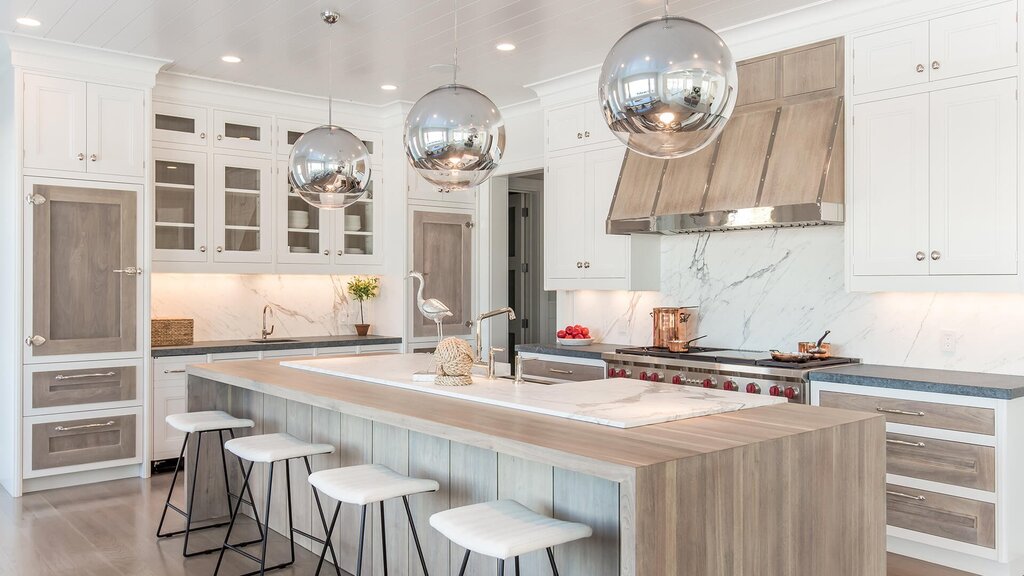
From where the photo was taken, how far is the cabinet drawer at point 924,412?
347 centimetres

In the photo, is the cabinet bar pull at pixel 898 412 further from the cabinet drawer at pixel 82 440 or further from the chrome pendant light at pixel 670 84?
the cabinet drawer at pixel 82 440

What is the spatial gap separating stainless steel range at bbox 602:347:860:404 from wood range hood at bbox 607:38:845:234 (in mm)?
764

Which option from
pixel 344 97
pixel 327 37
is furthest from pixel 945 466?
pixel 344 97

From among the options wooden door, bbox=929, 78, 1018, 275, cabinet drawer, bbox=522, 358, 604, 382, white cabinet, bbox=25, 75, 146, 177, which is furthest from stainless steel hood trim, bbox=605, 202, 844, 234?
white cabinet, bbox=25, 75, 146, 177

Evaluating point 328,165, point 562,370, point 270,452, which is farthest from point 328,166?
point 562,370

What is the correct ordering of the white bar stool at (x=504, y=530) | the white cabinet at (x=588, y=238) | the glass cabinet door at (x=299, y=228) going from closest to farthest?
the white bar stool at (x=504, y=530) → the white cabinet at (x=588, y=238) → the glass cabinet door at (x=299, y=228)

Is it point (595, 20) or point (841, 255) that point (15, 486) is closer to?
point (595, 20)

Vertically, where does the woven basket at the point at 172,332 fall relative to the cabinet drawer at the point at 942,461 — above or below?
above

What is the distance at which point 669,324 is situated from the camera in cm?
518

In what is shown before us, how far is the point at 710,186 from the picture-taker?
471cm

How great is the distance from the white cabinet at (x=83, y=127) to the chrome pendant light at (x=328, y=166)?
230cm

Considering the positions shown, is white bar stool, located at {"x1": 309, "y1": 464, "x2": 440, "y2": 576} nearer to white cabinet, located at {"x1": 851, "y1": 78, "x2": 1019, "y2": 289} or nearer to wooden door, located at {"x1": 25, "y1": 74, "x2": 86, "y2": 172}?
white cabinet, located at {"x1": 851, "y1": 78, "x2": 1019, "y2": 289}

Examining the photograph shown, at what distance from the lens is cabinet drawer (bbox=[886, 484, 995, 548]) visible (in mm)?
3479

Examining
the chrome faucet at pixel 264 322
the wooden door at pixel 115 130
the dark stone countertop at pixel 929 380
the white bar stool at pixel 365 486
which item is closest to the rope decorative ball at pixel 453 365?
the white bar stool at pixel 365 486
